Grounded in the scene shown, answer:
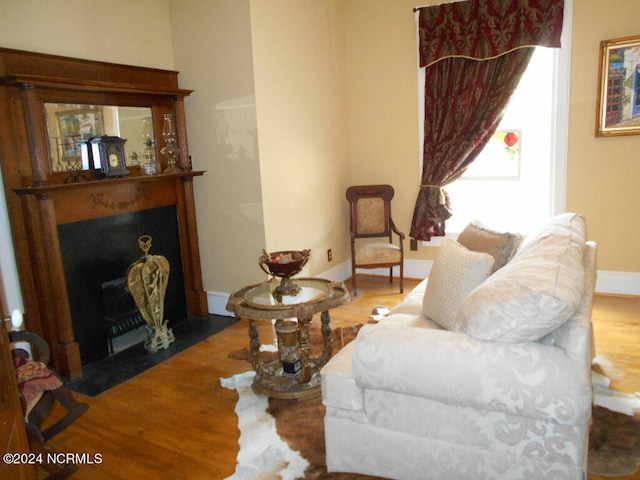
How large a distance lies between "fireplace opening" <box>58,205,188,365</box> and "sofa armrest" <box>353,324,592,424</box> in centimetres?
233

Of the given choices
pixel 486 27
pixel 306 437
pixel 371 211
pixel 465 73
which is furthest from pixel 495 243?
pixel 486 27

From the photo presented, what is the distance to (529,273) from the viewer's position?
76.4 inches

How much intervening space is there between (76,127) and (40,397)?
6.01ft

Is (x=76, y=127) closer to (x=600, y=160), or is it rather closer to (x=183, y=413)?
(x=183, y=413)

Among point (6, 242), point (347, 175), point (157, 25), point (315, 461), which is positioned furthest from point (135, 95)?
point (315, 461)

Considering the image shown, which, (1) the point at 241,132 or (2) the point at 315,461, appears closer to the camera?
(2) the point at 315,461

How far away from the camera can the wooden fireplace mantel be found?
10.0ft

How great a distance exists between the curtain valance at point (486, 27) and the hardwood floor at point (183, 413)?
2379 mm

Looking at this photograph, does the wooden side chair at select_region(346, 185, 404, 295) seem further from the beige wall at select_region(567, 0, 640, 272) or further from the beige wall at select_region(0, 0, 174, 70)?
the beige wall at select_region(0, 0, 174, 70)

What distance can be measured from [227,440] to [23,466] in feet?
4.50

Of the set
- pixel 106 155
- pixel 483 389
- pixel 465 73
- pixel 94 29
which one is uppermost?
pixel 94 29

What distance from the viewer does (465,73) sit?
4.65m

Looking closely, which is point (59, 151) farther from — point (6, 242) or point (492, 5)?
point (492, 5)

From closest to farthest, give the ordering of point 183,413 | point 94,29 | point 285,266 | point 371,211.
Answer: point 183,413 < point 285,266 < point 94,29 < point 371,211
